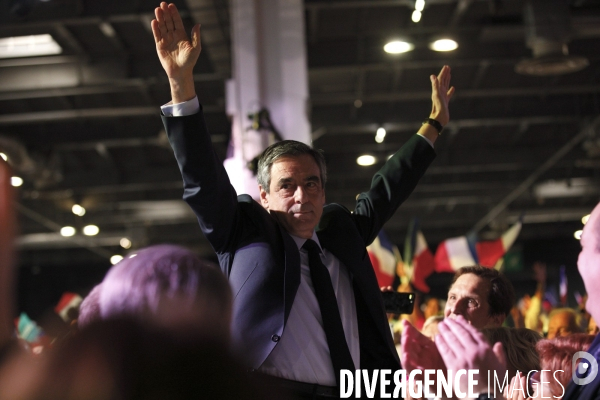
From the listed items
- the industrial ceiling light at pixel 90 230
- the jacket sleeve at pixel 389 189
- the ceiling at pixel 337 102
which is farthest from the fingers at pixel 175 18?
the industrial ceiling light at pixel 90 230

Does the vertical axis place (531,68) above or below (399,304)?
above

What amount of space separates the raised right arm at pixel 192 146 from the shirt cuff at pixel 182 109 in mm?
10

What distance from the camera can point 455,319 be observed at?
3.96ft

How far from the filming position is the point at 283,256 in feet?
6.56

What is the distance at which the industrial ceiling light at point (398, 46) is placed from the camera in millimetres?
7664

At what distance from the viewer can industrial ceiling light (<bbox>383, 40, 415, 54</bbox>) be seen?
766cm

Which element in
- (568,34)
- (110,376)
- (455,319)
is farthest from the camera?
(568,34)

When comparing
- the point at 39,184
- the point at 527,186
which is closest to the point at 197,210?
the point at 39,184

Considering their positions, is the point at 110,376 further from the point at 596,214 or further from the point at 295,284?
the point at 295,284

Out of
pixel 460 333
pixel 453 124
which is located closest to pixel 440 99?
pixel 460 333

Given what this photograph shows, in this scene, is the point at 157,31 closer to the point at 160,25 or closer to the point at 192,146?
the point at 160,25

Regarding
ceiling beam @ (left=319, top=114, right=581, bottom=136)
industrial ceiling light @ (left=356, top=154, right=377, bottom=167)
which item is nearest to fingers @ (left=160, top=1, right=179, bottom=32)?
ceiling beam @ (left=319, top=114, right=581, bottom=136)

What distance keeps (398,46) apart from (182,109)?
6094 mm

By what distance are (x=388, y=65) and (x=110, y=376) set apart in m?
8.14
